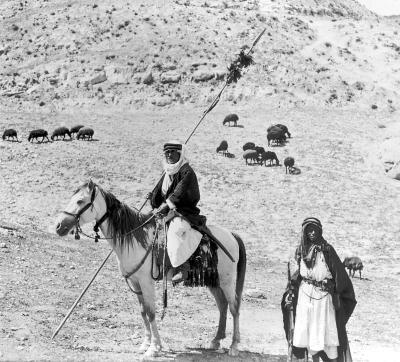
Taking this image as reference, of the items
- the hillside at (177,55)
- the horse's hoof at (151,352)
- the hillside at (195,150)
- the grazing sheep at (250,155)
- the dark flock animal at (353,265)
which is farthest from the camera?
the hillside at (177,55)

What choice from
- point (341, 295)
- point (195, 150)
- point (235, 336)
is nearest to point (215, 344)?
point (235, 336)

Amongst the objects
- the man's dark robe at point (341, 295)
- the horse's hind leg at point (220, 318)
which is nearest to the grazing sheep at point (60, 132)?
the horse's hind leg at point (220, 318)

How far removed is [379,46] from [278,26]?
988 cm

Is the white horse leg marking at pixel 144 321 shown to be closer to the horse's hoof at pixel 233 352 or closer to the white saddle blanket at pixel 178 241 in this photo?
the white saddle blanket at pixel 178 241

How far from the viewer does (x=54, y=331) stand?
923cm

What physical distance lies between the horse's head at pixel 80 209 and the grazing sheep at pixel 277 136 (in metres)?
28.3

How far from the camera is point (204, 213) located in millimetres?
26594

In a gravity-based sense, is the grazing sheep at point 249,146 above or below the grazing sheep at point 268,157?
below

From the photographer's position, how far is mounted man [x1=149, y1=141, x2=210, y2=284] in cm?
848

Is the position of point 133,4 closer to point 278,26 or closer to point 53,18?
point 53,18

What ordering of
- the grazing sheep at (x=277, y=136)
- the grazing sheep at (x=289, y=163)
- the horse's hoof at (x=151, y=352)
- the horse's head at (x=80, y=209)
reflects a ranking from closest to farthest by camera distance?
the horse's head at (x=80, y=209)
the horse's hoof at (x=151, y=352)
the grazing sheep at (x=289, y=163)
the grazing sheep at (x=277, y=136)

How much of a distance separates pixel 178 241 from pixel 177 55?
146 feet

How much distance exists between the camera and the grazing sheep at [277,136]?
35875 mm

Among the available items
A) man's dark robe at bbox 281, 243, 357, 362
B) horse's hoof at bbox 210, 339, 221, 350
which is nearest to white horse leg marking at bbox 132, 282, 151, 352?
horse's hoof at bbox 210, 339, 221, 350
